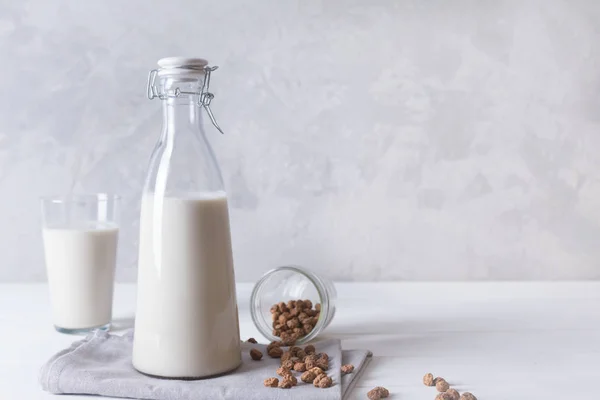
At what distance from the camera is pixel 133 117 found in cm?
147

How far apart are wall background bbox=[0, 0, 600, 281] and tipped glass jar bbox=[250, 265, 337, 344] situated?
1.23 ft

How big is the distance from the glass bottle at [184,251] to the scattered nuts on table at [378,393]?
0.17 m

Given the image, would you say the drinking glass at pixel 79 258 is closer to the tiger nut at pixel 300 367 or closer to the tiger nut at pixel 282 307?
the tiger nut at pixel 282 307

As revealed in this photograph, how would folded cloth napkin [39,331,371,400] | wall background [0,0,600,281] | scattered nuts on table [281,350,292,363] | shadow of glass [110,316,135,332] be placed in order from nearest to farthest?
folded cloth napkin [39,331,371,400], scattered nuts on table [281,350,292,363], shadow of glass [110,316,135,332], wall background [0,0,600,281]

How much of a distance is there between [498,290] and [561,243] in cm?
19

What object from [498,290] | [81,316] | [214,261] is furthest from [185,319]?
[498,290]

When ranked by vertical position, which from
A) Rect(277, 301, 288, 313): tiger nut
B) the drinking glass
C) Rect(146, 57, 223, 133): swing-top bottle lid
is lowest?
Rect(277, 301, 288, 313): tiger nut

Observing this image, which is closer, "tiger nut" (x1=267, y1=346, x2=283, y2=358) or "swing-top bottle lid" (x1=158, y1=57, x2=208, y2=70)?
"swing-top bottle lid" (x1=158, y1=57, x2=208, y2=70)

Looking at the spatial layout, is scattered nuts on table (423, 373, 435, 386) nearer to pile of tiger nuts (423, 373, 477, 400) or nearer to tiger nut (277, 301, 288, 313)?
pile of tiger nuts (423, 373, 477, 400)

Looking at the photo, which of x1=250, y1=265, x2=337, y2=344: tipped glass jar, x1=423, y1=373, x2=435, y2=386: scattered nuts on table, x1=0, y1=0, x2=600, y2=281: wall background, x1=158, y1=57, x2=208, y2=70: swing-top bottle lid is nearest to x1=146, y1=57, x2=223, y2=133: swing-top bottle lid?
x1=158, y1=57, x2=208, y2=70: swing-top bottle lid

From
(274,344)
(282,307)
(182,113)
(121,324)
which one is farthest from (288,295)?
(182,113)

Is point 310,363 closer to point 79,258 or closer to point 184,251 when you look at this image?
point 184,251

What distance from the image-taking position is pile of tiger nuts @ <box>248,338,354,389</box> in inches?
→ 31.9

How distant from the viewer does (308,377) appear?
2.69 feet
